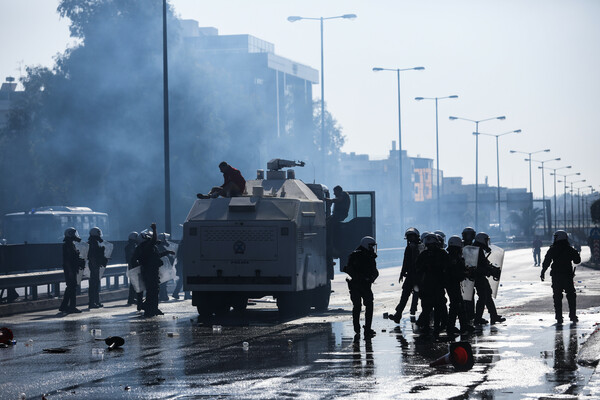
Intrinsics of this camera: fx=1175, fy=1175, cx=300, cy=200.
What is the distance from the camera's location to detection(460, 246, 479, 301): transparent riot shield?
20.2 metres

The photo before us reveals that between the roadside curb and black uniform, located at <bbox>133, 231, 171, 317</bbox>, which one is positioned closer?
black uniform, located at <bbox>133, 231, 171, 317</bbox>

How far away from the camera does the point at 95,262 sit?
27.1 meters

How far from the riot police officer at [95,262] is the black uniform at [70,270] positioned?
1.06 m

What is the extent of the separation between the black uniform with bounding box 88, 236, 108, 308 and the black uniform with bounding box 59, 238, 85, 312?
1179 millimetres

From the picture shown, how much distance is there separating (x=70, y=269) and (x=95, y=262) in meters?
1.48

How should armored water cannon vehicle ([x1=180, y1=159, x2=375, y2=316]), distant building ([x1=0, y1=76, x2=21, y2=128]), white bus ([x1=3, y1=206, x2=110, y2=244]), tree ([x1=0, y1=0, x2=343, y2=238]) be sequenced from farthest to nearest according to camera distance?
distant building ([x1=0, y1=76, x2=21, y2=128])
tree ([x1=0, y1=0, x2=343, y2=238])
white bus ([x1=3, y1=206, x2=110, y2=244])
armored water cannon vehicle ([x1=180, y1=159, x2=375, y2=316])

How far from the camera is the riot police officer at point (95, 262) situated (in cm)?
2703

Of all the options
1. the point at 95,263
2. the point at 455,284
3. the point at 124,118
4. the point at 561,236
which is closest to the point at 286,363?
the point at 455,284

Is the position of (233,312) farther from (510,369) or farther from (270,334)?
(510,369)

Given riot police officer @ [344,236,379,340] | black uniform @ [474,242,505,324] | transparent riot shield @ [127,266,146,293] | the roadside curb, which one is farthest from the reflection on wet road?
the roadside curb

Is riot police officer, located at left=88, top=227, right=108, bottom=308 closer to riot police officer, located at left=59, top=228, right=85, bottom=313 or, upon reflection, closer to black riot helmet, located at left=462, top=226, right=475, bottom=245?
riot police officer, located at left=59, top=228, right=85, bottom=313

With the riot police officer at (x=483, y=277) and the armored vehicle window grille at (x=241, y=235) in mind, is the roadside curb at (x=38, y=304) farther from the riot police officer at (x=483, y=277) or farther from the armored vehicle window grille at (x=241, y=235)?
the riot police officer at (x=483, y=277)

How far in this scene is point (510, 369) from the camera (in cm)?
1377

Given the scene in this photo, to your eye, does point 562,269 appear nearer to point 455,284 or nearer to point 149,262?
point 455,284
